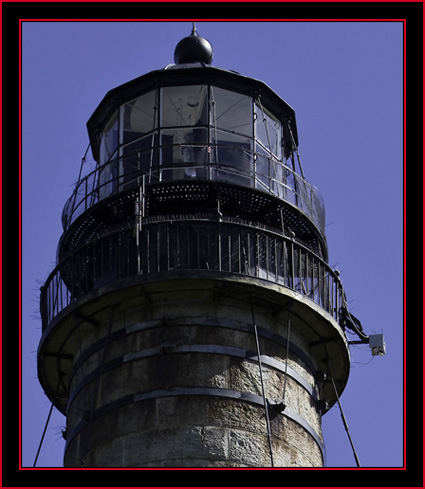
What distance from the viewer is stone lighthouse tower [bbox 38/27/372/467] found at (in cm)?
2317

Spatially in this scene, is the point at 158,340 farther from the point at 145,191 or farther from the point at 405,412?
the point at 405,412

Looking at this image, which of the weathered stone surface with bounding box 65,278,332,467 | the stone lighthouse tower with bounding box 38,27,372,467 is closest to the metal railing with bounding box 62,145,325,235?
the stone lighthouse tower with bounding box 38,27,372,467

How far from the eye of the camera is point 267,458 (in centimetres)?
2278

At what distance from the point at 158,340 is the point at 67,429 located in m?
2.34

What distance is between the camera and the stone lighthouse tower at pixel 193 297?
23.2 metres

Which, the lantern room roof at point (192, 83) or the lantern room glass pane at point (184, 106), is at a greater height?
the lantern room roof at point (192, 83)

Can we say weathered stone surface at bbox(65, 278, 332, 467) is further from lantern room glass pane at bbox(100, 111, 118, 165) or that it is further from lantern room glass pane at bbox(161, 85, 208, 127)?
lantern room glass pane at bbox(100, 111, 118, 165)

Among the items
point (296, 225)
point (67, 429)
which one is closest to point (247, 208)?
point (296, 225)

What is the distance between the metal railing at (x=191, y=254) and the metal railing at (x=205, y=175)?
109 centimetres

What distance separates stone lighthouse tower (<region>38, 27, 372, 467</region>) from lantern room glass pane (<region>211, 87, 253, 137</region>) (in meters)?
0.03

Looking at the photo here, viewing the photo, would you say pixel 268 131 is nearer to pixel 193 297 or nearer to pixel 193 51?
pixel 193 51

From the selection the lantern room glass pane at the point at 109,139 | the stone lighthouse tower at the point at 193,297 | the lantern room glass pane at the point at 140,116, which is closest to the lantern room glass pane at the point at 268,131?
the stone lighthouse tower at the point at 193,297

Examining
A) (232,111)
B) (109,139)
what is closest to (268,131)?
(232,111)

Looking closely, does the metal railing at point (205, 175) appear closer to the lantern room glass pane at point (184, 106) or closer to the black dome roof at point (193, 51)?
the lantern room glass pane at point (184, 106)
